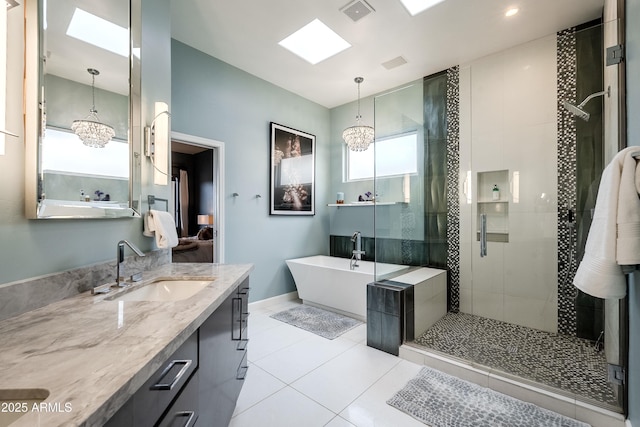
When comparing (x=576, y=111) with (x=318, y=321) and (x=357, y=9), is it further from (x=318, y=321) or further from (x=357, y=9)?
(x=318, y=321)

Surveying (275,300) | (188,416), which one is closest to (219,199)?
(275,300)

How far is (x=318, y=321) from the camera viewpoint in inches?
126

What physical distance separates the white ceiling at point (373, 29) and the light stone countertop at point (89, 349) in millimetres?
2585

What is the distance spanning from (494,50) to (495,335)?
3.05 metres

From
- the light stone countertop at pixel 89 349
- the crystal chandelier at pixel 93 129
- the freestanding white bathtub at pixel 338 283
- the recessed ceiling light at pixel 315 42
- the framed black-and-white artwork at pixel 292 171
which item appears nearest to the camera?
the light stone countertop at pixel 89 349

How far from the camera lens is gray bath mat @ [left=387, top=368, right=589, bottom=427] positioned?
63.5 inches

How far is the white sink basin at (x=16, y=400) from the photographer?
53cm

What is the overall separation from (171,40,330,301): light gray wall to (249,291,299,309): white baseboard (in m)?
0.07

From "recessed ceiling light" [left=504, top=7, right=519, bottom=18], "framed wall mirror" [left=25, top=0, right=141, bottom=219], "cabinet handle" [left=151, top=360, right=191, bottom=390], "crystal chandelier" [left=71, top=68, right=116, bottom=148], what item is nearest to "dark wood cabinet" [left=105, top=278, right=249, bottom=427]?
"cabinet handle" [left=151, top=360, right=191, bottom=390]

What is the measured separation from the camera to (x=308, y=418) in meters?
1.66

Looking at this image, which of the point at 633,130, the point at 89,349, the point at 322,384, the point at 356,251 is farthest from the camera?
the point at 356,251

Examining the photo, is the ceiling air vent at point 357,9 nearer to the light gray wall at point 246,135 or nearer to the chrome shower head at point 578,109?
the light gray wall at point 246,135

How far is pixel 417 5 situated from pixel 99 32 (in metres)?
2.43

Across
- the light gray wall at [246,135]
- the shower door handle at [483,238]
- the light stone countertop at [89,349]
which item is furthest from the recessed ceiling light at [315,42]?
the light stone countertop at [89,349]
